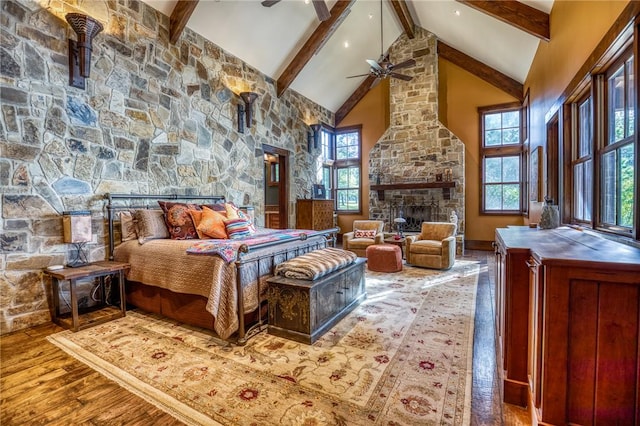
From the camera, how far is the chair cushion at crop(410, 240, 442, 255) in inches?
215

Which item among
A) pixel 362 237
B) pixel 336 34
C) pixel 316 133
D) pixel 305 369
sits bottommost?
pixel 305 369

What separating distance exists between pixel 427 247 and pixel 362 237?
1.35 meters

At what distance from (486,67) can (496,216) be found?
3544 millimetres

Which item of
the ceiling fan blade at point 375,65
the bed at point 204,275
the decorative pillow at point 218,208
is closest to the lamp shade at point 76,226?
the bed at point 204,275

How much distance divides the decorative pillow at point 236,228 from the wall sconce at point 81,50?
2.26m

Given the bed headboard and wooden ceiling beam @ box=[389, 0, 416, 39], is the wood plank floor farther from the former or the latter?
wooden ceiling beam @ box=[389, 0, 416, 39]

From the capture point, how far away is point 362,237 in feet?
20.9

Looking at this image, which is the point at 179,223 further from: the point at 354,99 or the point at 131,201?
the point at 354,99

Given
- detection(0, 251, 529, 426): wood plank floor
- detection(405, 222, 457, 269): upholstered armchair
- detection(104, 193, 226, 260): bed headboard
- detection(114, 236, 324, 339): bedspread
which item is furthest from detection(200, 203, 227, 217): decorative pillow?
detection(405, 222, 457, 269): upholstered armchair

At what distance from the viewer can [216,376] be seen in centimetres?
221

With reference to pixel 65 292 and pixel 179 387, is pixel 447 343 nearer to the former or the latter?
pixel 179 387

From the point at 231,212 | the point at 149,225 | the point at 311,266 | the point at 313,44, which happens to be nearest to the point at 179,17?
the point at 313,44

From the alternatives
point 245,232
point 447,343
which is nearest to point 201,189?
point 245,232

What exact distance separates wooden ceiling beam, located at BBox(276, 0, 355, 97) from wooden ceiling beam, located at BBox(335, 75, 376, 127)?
2.71 metres
